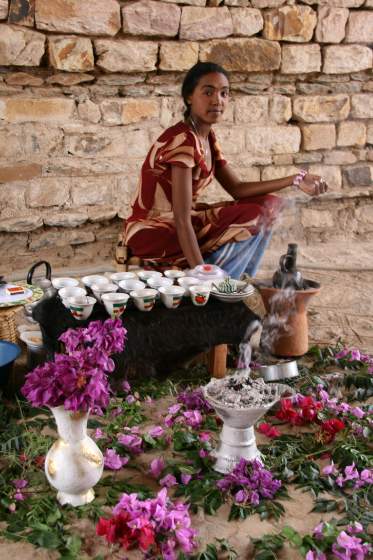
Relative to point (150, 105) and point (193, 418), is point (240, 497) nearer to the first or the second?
point (193, 418)

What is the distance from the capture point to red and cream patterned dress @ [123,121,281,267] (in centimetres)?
362

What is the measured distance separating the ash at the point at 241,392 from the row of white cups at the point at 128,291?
0.61 meters

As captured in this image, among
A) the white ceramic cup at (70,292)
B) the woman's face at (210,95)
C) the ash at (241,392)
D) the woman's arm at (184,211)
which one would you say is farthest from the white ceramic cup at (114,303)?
the woman's face at (210,95)

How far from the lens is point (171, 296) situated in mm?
2957

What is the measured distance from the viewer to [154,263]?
3688mm

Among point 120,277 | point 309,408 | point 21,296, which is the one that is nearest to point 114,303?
point 120,277

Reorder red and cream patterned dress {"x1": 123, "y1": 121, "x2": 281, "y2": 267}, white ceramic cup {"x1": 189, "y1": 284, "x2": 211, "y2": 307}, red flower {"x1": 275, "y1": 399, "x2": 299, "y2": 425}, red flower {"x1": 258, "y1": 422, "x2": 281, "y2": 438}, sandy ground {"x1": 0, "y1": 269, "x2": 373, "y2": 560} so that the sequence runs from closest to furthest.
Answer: sandy ground {"x1": 0, "y1": 269, "x2": 373, "y2": 560} < red flower {"x1": 258, "y1": 422, "x2": 281, "y2": 438} < red flower {"x1": 275, "y1": 399, "x2": 299, "y2": 425} < white ceramic cup {"x1": 189, "y1": 284, "x2": 211, "y2": 307} < red and cream patterned dress {"x1": 123, "y1": 121, "x2": 281, "y2": 267}

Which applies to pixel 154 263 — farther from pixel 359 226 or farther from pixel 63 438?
pixel 359 226

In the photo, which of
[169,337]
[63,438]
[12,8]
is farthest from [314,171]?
[63,438]

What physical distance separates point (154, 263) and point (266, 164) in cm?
225

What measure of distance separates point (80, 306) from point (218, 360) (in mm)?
786

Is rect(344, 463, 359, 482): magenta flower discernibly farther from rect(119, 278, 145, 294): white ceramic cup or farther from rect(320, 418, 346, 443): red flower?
rect(119, 278, 145, 294): white ceramic cup

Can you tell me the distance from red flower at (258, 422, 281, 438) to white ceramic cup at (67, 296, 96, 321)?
89 centimetres

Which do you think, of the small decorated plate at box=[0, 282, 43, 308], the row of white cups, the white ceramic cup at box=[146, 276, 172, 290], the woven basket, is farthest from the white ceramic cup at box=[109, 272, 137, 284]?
the woven basket
